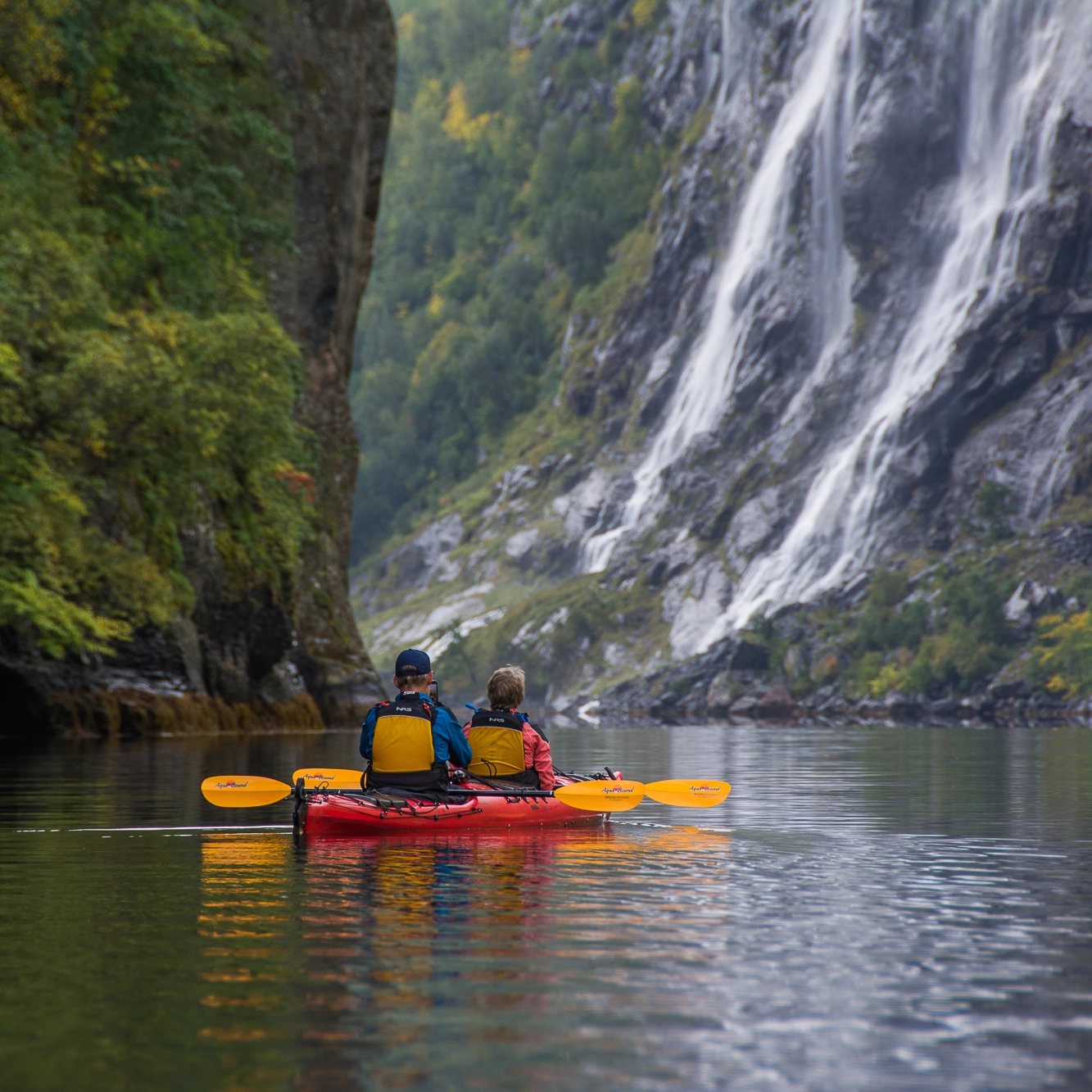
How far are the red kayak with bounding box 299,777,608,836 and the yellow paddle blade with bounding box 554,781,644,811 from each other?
0.48m

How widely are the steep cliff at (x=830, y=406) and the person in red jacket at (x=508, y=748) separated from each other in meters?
54.1

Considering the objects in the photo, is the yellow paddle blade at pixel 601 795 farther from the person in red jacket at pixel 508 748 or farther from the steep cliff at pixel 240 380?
the steep cliff at pixel 240 380

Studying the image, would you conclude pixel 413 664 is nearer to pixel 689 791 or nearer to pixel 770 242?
pixel 689 791

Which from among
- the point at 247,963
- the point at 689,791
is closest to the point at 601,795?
the point at 689,791

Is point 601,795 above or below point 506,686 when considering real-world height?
below

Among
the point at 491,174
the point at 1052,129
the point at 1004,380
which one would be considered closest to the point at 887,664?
the point at 1004,380

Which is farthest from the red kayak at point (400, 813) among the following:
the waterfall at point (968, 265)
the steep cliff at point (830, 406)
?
the waterfall at point (968, 265)

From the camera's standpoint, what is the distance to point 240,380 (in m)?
31.4

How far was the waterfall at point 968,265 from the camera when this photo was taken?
7719cm

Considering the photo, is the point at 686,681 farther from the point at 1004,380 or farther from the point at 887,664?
the point at 1004,380

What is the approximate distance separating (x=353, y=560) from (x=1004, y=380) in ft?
262

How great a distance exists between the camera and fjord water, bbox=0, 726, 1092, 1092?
4.78 m

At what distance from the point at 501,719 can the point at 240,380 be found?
20923 millimetres

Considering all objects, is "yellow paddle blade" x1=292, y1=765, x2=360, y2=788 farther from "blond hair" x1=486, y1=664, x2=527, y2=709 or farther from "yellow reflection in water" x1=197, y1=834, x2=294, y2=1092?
"yellow reflection in water" x1=197, y1=834, x2=294, y2=1092
